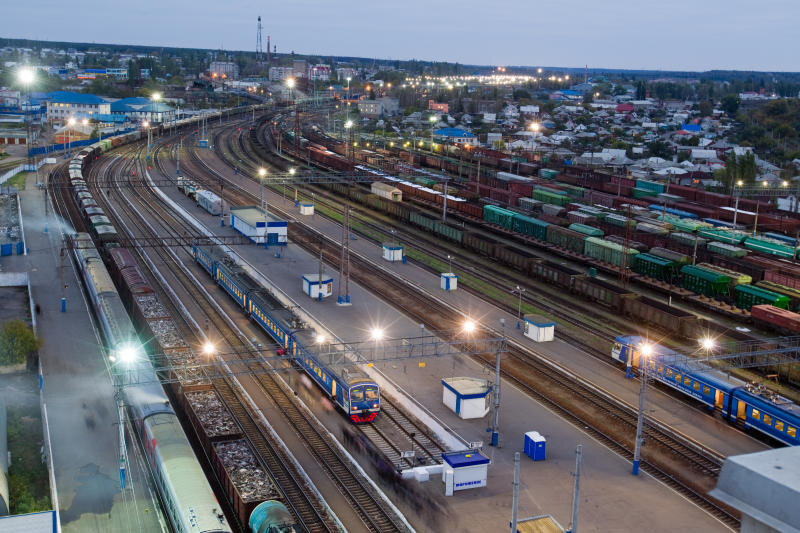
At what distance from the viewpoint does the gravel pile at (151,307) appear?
42.0 meters

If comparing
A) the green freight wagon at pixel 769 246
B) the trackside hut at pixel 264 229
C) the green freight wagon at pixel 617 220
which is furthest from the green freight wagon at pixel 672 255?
the trackside hut at pixel 264 229

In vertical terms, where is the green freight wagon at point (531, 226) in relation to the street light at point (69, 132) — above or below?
below

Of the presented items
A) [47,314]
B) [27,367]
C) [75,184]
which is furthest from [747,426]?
[75,184]

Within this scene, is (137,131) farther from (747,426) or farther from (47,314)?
(747,426)

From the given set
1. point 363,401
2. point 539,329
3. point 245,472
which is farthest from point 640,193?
point 245,472

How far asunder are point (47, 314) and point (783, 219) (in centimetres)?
6445

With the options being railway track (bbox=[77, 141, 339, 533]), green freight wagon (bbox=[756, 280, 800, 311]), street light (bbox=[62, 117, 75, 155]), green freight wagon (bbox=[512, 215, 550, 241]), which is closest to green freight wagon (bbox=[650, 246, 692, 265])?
green freight wagon (bbox=[756, 280, 800, 311])

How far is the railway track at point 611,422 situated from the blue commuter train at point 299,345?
9.48m

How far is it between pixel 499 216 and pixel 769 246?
77.8 ft

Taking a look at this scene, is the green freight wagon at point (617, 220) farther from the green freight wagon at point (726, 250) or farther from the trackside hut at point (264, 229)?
the trackside hut at point (264, 229)

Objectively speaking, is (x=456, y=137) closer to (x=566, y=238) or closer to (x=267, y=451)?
(x=566, y=238)

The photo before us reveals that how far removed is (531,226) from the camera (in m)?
70.4

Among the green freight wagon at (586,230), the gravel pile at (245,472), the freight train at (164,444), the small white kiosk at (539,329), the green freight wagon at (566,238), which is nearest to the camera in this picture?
the freight train at (164,444)

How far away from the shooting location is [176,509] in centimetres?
2408
